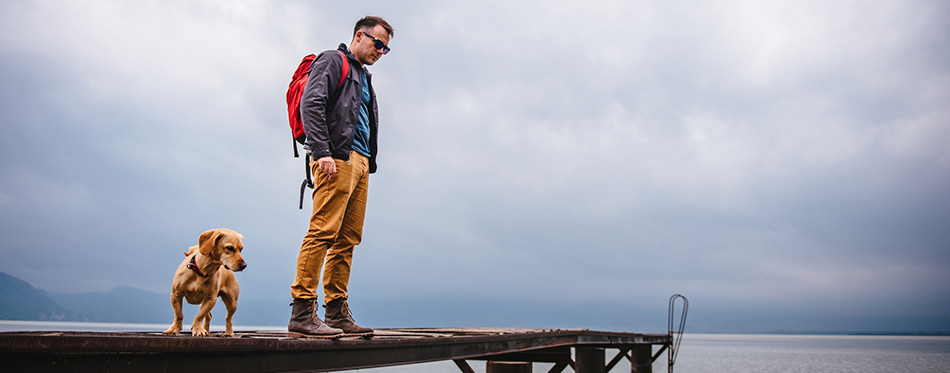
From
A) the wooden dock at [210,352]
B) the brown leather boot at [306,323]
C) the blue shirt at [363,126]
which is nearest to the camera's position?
the wooden dock at [210,352]

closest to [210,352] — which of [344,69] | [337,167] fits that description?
[337,167]

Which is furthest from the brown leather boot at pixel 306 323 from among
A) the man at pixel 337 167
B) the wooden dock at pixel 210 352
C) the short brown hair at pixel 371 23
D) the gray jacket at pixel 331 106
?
the short brown hair at pixel 371 23

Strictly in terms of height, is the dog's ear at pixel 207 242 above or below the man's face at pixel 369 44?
below

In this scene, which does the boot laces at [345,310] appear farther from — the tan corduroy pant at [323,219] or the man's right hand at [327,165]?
the man's right hand at [327,165]

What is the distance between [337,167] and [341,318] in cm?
113

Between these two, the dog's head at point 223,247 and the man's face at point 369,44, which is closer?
the dog's head at point 223,247

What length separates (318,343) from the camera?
124 inches

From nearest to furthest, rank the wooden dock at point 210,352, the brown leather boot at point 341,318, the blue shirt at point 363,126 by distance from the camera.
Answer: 1. the wooden dock at point 210,352
2. the brown leather boot at point 341,318
3. the blue shirt at point 363,126

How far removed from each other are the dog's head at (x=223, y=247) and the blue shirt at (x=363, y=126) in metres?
1.04

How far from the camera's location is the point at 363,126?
4.35m

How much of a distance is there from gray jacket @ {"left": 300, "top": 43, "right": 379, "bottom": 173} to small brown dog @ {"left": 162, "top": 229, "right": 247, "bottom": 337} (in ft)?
2.70

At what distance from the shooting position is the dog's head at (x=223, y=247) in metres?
3.77

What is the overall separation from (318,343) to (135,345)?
3.72 ft

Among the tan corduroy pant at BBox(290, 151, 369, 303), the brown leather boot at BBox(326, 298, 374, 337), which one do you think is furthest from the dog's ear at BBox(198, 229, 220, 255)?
the brown leather boot at BBox(326, 298, 374, 337)
